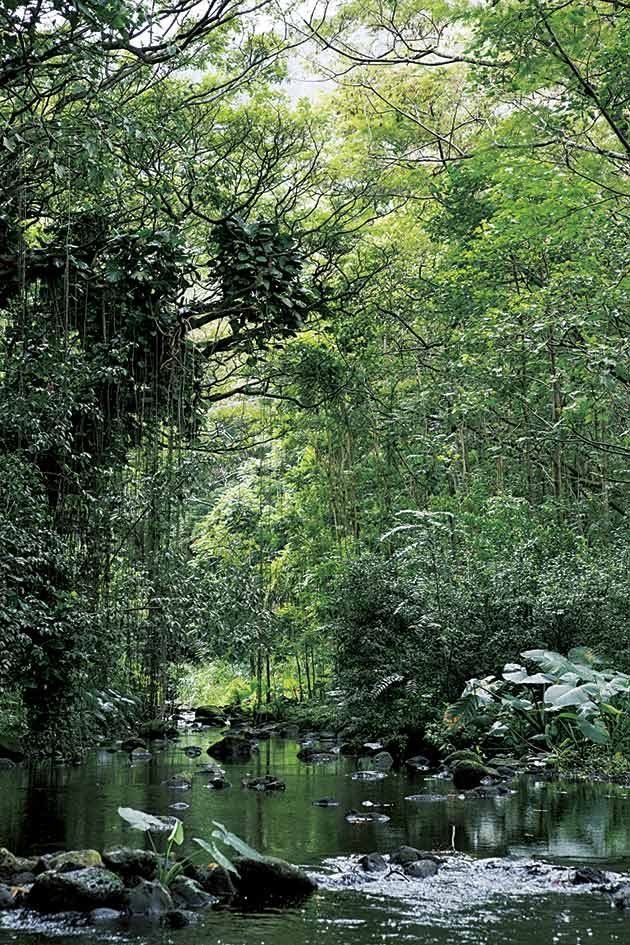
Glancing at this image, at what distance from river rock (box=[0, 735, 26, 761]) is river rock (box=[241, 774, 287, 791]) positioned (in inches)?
125

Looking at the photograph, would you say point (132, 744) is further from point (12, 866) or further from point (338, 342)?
point (12, 866)

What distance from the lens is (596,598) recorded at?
1106cm

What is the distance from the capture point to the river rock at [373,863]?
5102 millimetres

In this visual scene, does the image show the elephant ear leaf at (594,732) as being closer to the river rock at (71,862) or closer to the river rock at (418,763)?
the river rock at (418,763)

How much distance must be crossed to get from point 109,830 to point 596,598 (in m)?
6.50

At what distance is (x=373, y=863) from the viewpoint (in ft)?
17.0

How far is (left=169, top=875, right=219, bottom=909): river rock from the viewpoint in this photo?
175 inches

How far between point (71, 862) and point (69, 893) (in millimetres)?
304

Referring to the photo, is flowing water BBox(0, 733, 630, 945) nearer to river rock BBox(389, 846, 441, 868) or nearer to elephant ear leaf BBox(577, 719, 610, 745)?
river rock BBox(389, 846, 441, 868)

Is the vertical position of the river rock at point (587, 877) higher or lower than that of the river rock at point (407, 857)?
lower

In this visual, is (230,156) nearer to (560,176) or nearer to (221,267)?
(221,267)

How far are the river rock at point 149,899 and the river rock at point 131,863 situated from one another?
18cm

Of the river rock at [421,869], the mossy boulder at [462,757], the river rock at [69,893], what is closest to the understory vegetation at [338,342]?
the mossy boulder at [462,757]

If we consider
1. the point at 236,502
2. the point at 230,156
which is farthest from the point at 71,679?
the point at 236,502
